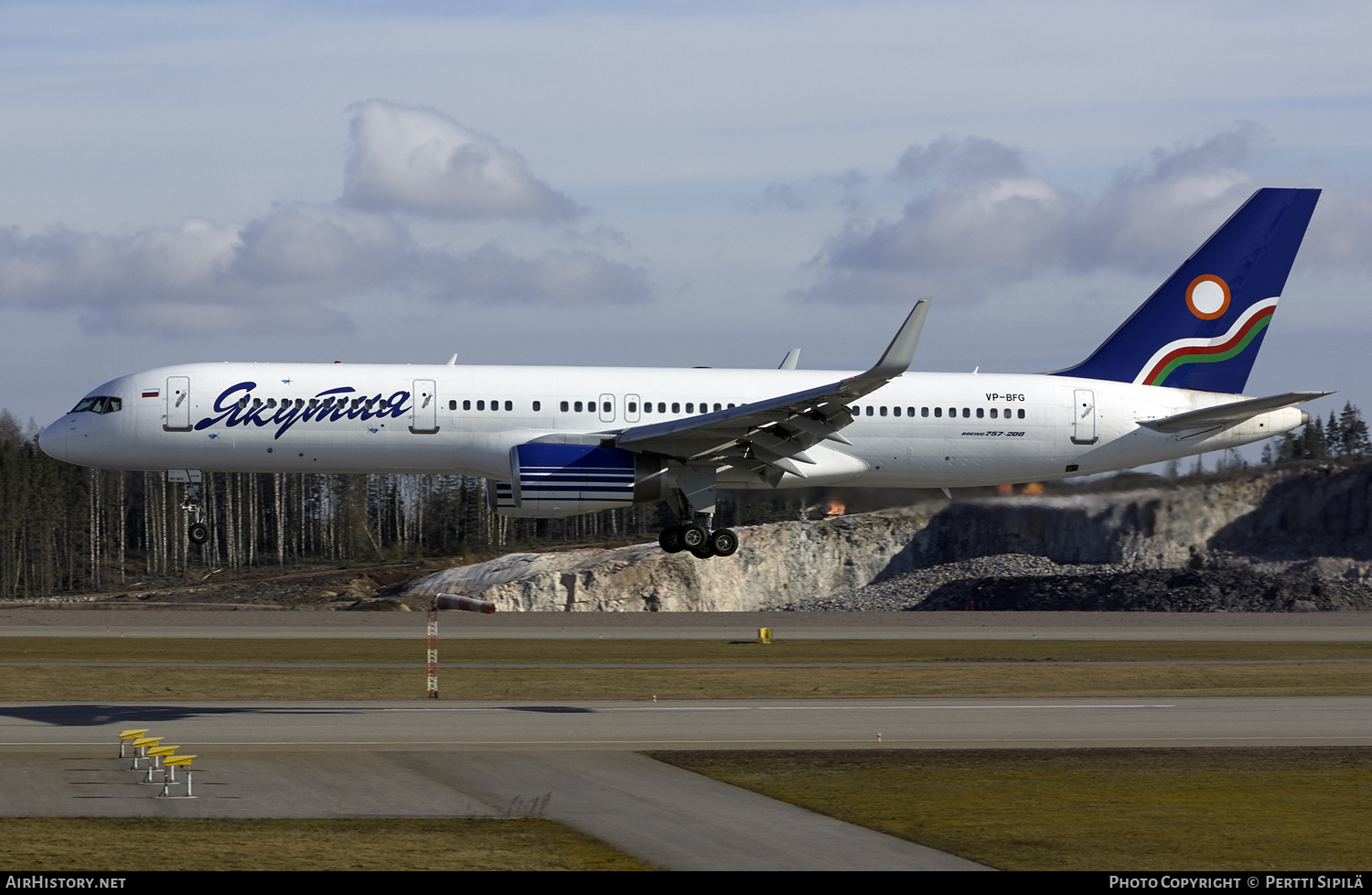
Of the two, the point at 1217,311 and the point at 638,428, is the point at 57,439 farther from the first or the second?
the point at 1217,311

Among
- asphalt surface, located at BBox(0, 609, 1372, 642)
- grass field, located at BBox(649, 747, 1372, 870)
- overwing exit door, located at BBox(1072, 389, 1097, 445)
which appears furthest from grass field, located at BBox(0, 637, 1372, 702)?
grass field, located at BBox(649, 747, 1372, 870)

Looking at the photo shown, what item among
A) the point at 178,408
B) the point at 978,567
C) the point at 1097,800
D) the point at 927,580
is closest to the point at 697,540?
the point at 1097,800

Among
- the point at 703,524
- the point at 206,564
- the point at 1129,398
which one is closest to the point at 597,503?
the point at 703,524

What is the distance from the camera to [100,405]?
127 ft

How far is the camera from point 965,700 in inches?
1580

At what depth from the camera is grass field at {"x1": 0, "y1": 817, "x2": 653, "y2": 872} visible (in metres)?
18.9

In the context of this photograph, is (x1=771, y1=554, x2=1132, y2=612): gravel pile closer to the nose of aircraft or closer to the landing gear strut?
the landing gear strut

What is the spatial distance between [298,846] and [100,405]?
2281 cm

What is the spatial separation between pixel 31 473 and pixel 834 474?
94.9 m

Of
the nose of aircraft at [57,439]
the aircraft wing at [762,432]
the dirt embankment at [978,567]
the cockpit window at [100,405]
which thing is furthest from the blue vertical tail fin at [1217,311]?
the nose of aircraft at [57,439]

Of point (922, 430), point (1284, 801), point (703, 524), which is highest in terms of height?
point (922, 430)
